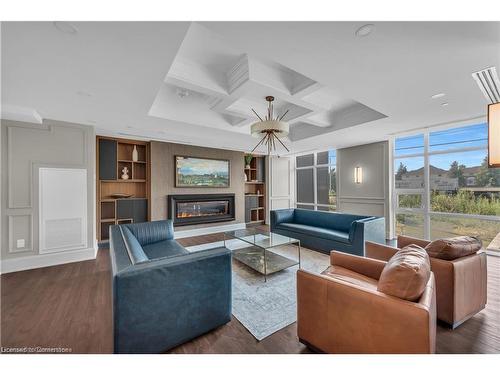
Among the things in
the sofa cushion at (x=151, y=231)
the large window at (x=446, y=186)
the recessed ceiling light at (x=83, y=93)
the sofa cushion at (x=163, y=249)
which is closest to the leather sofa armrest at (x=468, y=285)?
the large window at (x=446, y=186)

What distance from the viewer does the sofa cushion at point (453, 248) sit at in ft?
5.90

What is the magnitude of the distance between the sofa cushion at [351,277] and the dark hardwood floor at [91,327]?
0.58 metres

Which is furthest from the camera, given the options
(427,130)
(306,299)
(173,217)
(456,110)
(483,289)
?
(173,217)

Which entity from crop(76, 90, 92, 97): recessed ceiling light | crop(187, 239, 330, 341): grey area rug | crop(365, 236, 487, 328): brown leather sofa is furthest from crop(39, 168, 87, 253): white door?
crop(365, 236, 487, 328): brown leather sofa

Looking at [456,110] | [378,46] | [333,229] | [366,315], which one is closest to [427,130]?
[456,110]

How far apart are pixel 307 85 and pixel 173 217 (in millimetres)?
4100

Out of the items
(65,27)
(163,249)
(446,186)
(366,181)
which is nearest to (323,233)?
(366,181)

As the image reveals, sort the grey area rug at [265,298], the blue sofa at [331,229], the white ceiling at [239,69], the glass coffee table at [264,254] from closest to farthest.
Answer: the white ceiling at [239,69] → the grey area rug at [265,298] → the glass coffee table at [264,254] → the blue sofa at [331,229]

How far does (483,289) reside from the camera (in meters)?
1.99

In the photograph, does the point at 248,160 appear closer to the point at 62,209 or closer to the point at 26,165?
the point at 62,209

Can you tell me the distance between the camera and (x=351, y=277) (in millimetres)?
1853

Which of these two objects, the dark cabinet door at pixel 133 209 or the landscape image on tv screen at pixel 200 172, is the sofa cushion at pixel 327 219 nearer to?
the landscape image on tv screen at pixel 200 172

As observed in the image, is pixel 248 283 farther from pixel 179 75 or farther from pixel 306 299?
pixel 179 75

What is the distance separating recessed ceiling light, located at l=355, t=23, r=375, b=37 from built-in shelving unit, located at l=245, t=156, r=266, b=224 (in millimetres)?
5439
